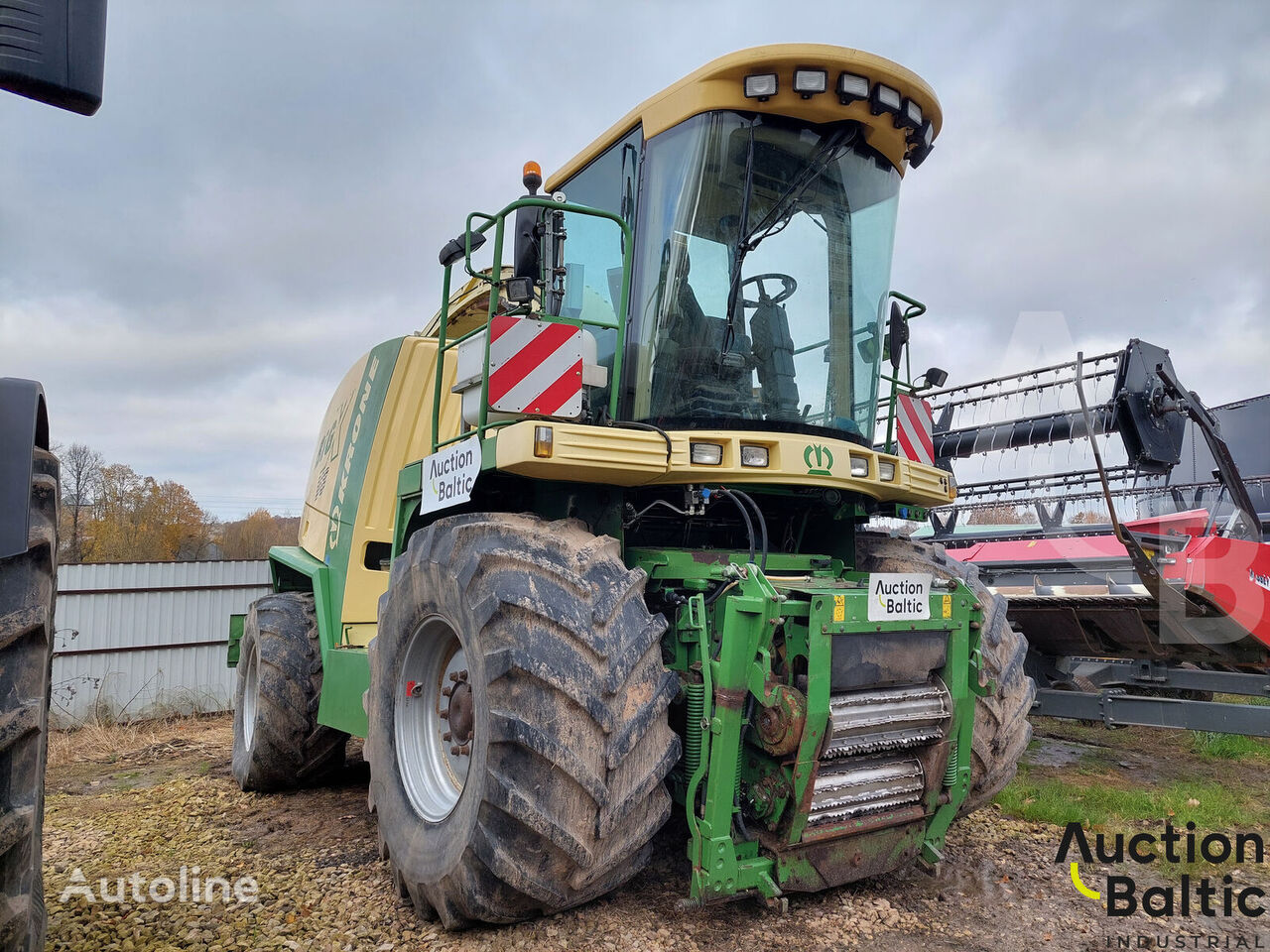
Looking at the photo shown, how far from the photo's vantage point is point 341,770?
6.19m

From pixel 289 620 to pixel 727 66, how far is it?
4.27m

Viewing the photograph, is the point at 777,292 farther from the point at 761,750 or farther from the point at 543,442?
the point at 761,750

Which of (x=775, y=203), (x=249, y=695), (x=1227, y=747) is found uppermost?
(x=775, y=203)

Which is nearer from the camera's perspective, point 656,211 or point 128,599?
point 656,211

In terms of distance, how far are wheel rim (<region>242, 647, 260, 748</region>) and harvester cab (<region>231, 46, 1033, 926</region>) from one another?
124cm

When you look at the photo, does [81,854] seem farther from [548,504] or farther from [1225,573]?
[1225,573]

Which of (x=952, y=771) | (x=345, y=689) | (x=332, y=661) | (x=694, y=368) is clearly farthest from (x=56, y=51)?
(x=332, y=661)

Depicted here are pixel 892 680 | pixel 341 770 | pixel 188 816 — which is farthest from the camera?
pixel 341 770

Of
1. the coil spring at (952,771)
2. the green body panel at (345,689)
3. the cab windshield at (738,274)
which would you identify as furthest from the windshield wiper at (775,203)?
the green body panel at (345,689)

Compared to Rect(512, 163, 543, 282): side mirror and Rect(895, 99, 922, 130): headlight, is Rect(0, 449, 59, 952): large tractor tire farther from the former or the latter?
Rect(895, 99, 922, 130): headlight

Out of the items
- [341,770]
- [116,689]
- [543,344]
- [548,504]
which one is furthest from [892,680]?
[116,689]

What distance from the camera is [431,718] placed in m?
3.77

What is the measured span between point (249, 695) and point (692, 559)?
3.87 m

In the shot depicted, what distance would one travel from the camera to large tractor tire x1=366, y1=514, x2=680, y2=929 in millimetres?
2840
